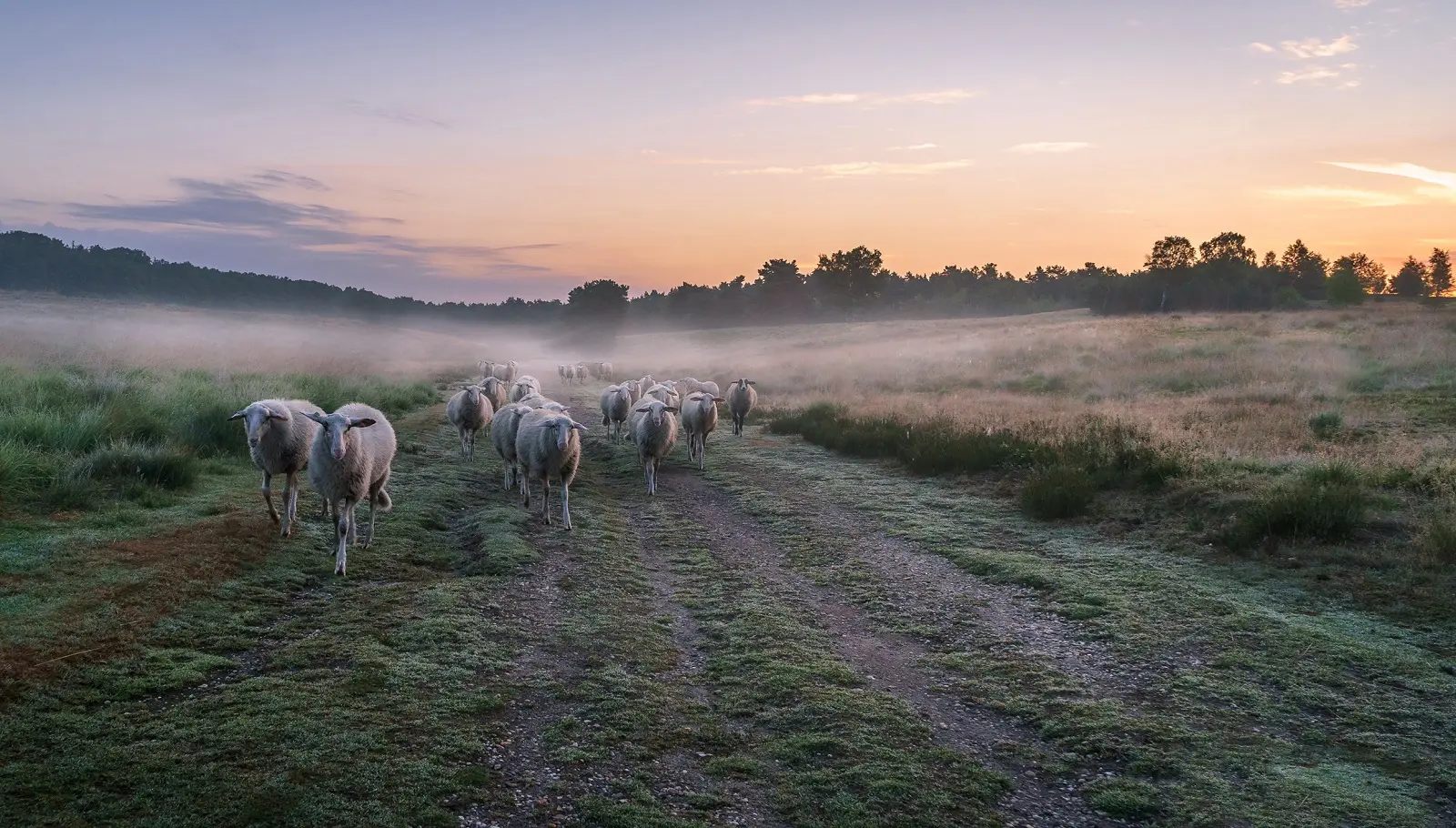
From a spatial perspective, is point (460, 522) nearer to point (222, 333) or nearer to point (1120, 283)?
point (222, 333)

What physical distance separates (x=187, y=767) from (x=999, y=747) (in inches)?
225

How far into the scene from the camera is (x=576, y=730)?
620cm

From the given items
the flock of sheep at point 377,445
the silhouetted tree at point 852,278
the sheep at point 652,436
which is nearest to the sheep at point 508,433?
the flock of sheep at point 377,445

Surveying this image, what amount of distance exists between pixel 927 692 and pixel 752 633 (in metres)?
2.03

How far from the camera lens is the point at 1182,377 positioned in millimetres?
29312

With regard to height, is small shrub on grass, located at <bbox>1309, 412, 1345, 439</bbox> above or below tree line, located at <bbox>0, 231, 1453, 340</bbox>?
below

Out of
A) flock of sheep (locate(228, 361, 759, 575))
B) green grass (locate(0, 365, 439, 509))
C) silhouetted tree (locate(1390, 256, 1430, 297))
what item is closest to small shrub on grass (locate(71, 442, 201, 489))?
green grass (locate(0, 365, 439, 509))

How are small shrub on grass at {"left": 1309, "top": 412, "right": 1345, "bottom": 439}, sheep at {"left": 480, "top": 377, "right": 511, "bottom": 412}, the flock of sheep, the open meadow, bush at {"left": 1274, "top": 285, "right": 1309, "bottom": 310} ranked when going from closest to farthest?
the open meadow < the flock of sheep < small shrub on grass at {"left": 1309, "top": 412, "right": 1345, "bottom": 439} < sheep at {"left": 480, "top": 377, "right": 511, "bottom": 412} < bush at {"left": 1274, "top": 285, "right": 1309, "bottom": 310}

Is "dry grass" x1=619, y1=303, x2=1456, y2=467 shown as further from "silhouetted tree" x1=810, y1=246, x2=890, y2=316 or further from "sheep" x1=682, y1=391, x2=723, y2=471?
"silhouetted tree" x1=810, y1=246, x2=890, y2=316

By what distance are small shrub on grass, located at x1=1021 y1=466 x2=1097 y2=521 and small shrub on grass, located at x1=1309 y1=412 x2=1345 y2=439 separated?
6771 mm

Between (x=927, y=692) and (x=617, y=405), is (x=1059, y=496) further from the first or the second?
(x=617, y=405)

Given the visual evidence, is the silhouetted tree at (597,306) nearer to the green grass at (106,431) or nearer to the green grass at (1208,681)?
the green grass at (106,431)

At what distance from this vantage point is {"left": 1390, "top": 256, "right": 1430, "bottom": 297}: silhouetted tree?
104125 millimetres

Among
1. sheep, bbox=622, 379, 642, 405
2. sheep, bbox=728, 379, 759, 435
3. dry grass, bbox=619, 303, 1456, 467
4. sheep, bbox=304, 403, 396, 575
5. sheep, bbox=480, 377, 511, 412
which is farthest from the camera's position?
sheep, bbox=622, 379, 642, 405
